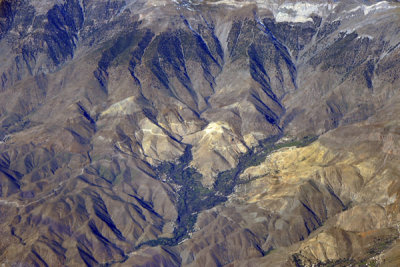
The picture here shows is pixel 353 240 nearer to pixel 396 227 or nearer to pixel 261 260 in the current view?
pixel 396 227

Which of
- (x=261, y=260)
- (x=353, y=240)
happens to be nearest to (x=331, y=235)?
(x=353, y=240)

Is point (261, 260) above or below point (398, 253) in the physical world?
below

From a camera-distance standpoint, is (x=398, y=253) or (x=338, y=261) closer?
(x=398, y=253)

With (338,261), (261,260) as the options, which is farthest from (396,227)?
(261,260)

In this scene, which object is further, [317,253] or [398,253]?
[317,253]

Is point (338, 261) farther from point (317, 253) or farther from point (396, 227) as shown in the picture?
point (396, 227)

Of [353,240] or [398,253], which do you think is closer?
[398,253]

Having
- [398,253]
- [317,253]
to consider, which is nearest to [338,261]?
[317,253]
